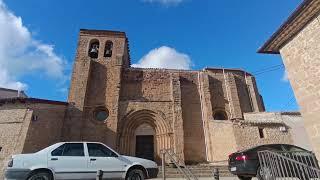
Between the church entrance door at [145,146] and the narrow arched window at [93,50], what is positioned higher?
the narrow arched window at [93,50]

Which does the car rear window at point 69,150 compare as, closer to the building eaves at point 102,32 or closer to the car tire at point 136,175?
the car tire at point 136,175

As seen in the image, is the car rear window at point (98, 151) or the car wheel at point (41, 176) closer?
the car wheel at point (41, 176)

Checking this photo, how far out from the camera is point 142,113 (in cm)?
1652

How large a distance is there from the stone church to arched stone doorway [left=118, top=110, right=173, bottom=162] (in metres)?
0.07

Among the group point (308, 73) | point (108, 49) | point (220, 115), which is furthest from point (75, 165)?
point (220, 115)

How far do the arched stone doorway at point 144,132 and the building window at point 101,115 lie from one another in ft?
4.63

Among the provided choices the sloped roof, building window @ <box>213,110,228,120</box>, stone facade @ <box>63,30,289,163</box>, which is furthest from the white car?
the sloped roof

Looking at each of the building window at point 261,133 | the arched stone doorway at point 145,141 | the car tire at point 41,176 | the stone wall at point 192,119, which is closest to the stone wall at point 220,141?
the stone wall at point 192,119

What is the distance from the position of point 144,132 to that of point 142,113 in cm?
150

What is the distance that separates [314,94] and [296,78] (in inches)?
32.3

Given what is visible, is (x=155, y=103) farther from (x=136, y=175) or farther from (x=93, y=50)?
(x=136, y=175)

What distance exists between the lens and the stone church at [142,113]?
13.3m

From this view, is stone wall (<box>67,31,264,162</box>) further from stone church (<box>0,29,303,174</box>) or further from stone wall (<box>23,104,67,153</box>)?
stone wall (<box>23,104,67,153</box>)

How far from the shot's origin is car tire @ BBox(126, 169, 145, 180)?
631cm
